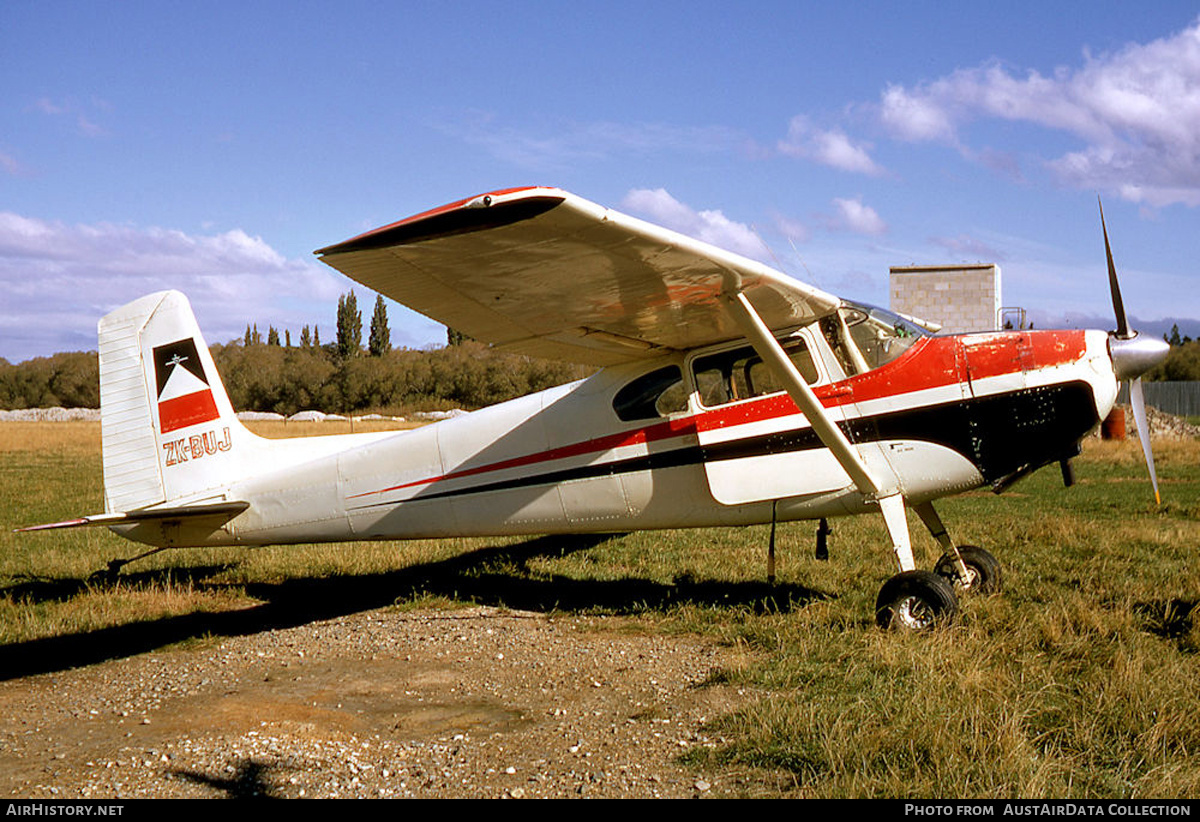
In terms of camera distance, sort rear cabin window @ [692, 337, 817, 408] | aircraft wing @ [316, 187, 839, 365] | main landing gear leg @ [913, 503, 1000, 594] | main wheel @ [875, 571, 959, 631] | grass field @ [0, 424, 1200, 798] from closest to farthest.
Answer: grass field @ [0, 424, 1200, 798]
aircraft wing @ [316, 187, 839, 365]
main wheel @ [875, 571, 959, 631]
rear cabin window @ [692, 337, 817, 408]
main landing gear leg @ [913, 503, 1000, 594]

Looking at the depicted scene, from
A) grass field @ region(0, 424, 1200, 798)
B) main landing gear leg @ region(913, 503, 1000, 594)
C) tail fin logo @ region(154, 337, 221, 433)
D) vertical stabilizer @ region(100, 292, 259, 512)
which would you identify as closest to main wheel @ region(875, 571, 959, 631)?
grass field @ region(0, 424, 1200, 798)

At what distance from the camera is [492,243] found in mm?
4875

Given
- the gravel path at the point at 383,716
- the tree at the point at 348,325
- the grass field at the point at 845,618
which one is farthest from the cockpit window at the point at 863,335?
the tree at the point at 348,325

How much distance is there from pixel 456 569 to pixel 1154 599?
6.73 meters

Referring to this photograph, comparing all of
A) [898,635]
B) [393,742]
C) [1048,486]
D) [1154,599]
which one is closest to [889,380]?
[898,635]

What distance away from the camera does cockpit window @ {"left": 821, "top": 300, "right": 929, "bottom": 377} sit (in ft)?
22.5

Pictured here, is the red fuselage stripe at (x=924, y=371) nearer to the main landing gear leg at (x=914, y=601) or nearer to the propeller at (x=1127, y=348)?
the propeller at (x=1127, y=348)

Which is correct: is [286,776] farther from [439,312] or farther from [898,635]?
[898,635]

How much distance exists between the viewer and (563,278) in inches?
221

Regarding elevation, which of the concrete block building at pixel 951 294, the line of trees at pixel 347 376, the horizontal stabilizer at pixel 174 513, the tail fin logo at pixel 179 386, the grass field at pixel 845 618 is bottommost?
the grass field at pixel 845 618

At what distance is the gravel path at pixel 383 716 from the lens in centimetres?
402

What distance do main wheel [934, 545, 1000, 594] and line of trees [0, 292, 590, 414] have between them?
170 ft

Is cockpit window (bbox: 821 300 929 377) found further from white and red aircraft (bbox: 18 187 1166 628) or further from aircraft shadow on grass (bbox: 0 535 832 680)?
aircraft shadow on grass (bbox: 0 535 832 680)

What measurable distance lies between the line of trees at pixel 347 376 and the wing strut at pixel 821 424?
5247 cm
